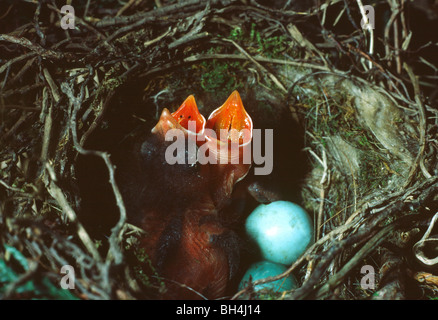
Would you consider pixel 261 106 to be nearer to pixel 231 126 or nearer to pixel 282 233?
pixel 231 126

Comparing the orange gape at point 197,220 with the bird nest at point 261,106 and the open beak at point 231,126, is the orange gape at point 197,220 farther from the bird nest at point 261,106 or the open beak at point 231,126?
the bird nest at point 261,106

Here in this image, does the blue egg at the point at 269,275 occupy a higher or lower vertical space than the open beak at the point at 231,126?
lower

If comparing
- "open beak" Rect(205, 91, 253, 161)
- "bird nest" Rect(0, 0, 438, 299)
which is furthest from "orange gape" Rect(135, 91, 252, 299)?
"bird nest" Rect(0, 0, 438, 299)

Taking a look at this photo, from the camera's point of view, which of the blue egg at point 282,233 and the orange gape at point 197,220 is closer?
the orange gape at point 197,220

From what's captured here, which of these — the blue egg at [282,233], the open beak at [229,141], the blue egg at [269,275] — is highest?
the open beak at [229,141]

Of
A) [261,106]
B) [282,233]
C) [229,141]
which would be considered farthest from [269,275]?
[261,106]

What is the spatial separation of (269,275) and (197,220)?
0.43 m

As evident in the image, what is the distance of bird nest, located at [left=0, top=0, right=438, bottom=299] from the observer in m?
1.49

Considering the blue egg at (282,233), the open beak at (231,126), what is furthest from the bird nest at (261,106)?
the open beak at (231,126)

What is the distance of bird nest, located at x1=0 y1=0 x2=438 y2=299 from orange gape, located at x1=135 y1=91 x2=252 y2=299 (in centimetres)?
10

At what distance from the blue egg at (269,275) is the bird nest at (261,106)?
3.8 inches

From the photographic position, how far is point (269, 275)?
5.16 feet

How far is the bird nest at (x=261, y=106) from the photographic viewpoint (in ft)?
4.88

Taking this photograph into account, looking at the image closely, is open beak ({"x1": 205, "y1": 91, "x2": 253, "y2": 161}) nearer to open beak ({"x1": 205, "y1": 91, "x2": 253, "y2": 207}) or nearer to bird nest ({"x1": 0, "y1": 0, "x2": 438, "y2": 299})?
open beak ({"x1": 205, "y1": 91, "x2": 253, "y2": 207})
